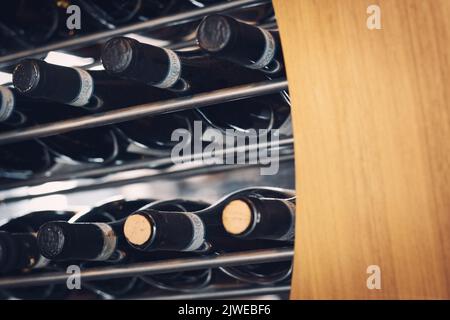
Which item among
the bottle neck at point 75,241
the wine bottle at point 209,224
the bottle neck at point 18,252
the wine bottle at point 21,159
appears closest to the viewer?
the wine bottle at point 209,224

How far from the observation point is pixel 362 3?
54cm

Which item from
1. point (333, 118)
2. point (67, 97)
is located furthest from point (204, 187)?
point (333, 118)

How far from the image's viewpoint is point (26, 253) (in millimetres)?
872

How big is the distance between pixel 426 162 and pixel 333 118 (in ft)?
0.26

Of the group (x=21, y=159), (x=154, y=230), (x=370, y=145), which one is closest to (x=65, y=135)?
(x=21, y=159)

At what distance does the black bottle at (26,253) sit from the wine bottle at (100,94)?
0.15 meters

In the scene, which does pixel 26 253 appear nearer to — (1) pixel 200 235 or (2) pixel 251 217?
(1) pixel 200 235

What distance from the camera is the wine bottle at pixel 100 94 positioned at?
28.7 inches

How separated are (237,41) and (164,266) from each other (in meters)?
0.23

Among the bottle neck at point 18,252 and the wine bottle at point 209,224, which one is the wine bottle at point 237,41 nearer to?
the wine bottle at point 209,224

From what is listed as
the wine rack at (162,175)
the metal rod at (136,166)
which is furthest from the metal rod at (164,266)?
the metal rod at (136,166)

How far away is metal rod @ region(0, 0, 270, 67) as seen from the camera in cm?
70
